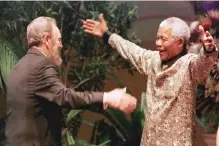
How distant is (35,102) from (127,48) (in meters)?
0.69

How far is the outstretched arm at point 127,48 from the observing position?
2707mm

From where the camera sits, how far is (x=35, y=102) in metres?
2.33

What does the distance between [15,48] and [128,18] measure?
81 cm

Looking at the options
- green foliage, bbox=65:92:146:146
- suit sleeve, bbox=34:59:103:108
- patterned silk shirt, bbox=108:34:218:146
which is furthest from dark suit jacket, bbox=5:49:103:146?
green foliage, bbox=65:92:146:146

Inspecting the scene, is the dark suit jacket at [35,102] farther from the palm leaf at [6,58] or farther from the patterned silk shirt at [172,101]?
the palm leaf at [6,58]

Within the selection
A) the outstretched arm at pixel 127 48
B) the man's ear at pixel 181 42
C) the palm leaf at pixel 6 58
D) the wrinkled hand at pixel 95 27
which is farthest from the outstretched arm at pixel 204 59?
the palm leaf at pixel 6 58

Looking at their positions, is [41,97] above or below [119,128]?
above

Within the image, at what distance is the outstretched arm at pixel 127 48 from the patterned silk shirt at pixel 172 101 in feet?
0.24

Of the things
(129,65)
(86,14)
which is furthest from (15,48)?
(129,65)

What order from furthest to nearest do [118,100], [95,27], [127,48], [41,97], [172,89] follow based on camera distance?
[95,27] < [127,48] < [172,89] < [41,97] < [118,100]

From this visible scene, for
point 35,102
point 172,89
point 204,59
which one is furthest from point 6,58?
point 204,59

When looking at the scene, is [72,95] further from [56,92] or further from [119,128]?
[119,128]

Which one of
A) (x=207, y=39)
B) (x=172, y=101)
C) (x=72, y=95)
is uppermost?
(x=207, y=39)

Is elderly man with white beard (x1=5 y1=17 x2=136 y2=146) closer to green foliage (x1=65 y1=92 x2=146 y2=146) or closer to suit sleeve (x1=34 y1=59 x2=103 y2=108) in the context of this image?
suit sleeve (x1=34 y1=59 x2=103 y2=108)
